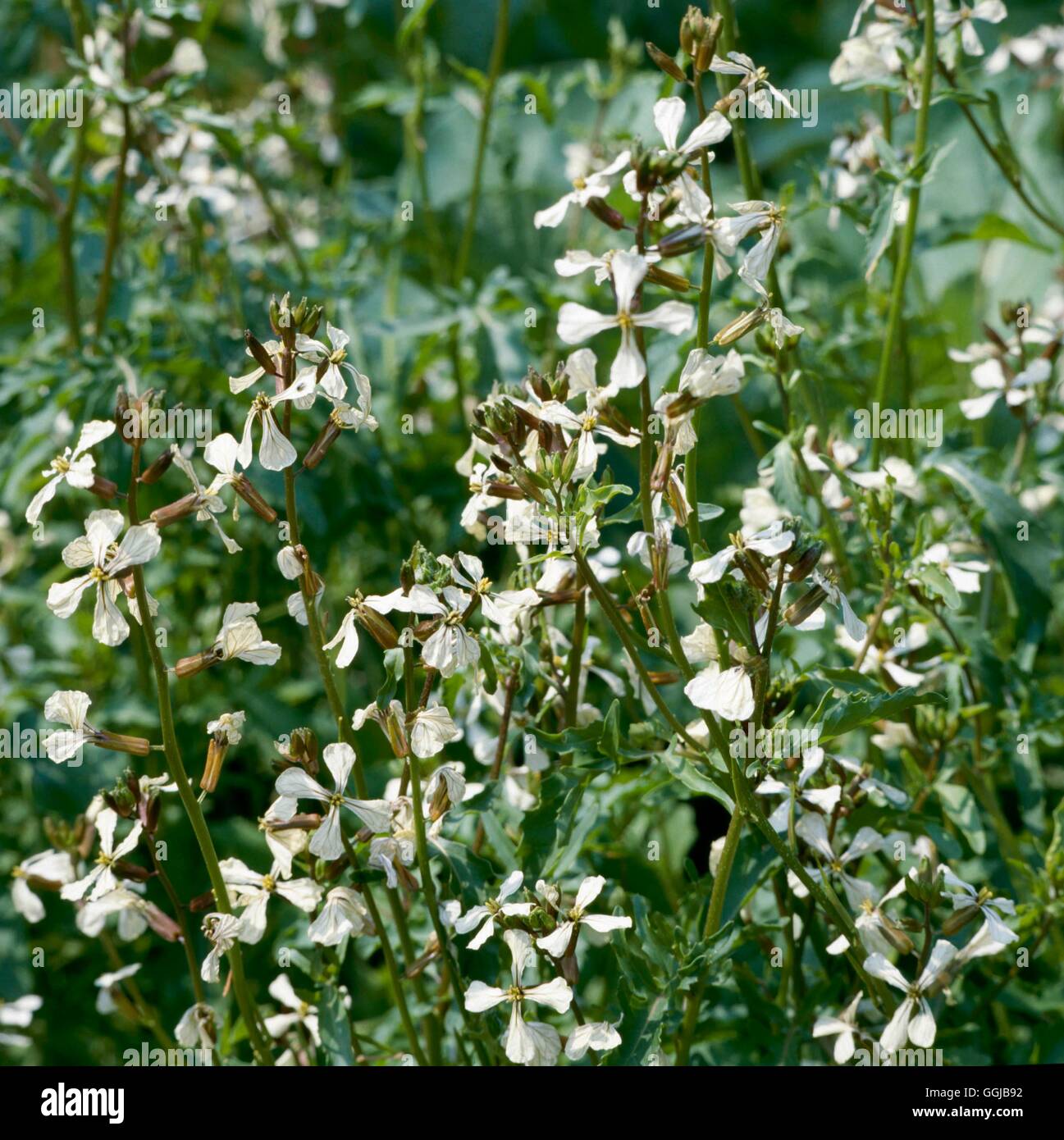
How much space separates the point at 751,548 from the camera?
Answer: 879mm

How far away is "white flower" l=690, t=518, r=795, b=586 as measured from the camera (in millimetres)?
845

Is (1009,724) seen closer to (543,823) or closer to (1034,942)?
(1034,942)

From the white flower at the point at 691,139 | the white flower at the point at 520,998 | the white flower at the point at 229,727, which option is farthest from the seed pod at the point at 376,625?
the white flower at the point at 691,139

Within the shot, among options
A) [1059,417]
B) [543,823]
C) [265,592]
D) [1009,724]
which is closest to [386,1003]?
[265,592]

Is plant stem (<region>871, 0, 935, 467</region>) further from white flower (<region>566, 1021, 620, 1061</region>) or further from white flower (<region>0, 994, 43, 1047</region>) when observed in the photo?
white flower (<region>0, 994, 43, 1047</region>)

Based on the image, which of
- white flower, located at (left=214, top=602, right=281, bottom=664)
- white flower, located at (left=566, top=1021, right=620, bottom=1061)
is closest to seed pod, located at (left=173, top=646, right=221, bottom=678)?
white flower, located at (left=214, top=602, right=281, bottom=664)

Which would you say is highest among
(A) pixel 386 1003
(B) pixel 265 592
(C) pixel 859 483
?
(C) pixel 859 483

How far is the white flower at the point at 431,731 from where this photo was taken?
0.91m

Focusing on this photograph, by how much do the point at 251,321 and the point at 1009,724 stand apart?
1.04m

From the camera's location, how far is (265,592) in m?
1.80

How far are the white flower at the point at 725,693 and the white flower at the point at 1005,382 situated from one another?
2.02 ft

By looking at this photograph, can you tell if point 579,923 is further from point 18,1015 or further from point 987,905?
point 18,1015

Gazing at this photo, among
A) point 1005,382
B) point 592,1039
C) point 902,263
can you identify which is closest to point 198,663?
point 592,1039
